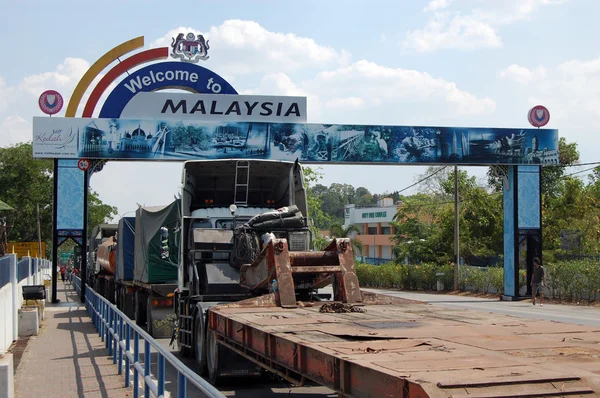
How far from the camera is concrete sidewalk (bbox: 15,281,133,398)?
11.0m

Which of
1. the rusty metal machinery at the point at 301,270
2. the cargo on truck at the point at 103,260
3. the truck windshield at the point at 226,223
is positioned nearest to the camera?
the rusty metal machinery at the point at 301,270

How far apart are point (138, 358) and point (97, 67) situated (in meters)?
24.0

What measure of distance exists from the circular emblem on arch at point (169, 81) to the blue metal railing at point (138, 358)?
1547cm

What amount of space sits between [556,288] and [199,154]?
15825 mm

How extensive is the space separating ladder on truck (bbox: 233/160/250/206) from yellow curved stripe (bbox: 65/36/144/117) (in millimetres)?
18182

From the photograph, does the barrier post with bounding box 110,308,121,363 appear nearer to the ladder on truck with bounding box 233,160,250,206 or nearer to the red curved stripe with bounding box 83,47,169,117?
the ladder on truck with bounding box 233,160,250,206

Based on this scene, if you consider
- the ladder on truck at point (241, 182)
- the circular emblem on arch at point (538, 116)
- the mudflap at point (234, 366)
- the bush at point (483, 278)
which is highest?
the circular emblem on arch at point (538, 116)

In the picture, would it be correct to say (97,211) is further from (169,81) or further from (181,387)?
(181,387)

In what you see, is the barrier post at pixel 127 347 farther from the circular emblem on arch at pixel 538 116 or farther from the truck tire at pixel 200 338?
the circular emblem on arch at pixel 538 116

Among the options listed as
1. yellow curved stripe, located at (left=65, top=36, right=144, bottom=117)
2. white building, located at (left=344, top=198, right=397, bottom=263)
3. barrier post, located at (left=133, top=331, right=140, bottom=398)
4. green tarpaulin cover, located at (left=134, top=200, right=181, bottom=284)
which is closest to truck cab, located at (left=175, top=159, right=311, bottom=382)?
barrier post, located at (left=133, top=331, right=140, bottom=398)

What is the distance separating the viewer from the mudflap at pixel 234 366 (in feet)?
35.1

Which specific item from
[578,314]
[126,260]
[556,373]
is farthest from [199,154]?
[556,373]

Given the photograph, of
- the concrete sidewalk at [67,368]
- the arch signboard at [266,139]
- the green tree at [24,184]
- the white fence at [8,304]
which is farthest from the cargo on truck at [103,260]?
the green tree at [24,184]

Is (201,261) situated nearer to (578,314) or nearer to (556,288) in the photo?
(578,314)
